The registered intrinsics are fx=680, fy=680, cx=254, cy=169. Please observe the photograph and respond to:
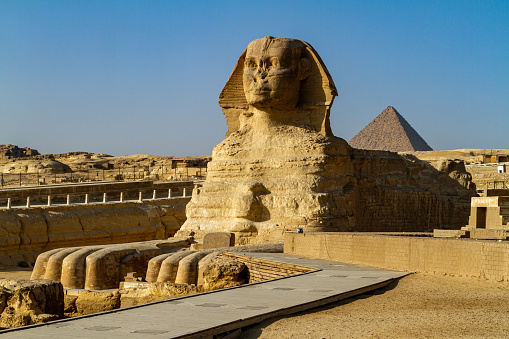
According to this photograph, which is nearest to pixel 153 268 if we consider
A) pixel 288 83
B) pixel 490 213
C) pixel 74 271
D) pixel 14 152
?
pixel 74 271

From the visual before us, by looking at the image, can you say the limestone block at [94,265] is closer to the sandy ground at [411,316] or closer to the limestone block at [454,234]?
the limestone block at [454,234]

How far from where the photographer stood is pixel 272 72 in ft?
66.3

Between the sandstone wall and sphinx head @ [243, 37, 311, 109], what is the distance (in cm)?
945

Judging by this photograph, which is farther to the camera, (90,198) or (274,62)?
(90,198)

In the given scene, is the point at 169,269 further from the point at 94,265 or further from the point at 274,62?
the point at 274,62

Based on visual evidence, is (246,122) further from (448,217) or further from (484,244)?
(484,244)

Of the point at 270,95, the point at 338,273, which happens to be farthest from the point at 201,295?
the point at 270,95

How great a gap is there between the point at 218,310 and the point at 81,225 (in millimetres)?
18955

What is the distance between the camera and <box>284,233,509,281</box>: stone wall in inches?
393

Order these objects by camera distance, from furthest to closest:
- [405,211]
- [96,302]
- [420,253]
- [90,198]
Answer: [90,198] → [405,211] → [96,302] → [420,253]

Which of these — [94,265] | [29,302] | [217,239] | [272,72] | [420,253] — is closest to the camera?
[420,253]

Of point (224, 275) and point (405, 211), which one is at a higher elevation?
point (405, 211)

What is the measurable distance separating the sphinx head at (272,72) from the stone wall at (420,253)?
23.7 feet

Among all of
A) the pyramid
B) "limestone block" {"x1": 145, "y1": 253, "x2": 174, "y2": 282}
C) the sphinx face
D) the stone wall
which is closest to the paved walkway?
the stone wall
